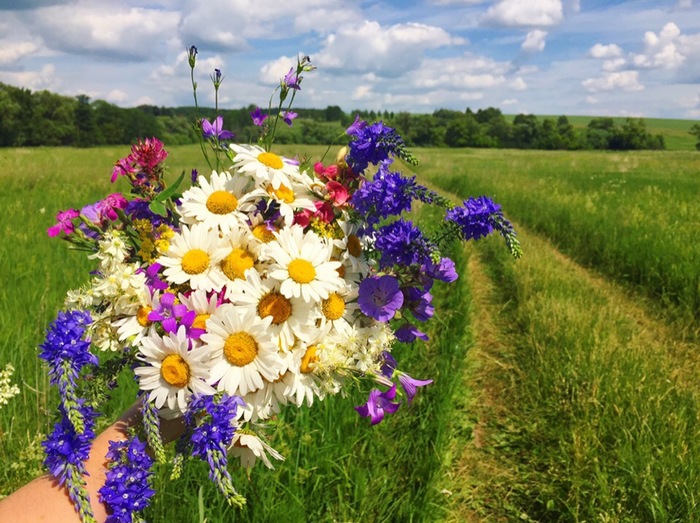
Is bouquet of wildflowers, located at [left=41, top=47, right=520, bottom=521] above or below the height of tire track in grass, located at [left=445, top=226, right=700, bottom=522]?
above

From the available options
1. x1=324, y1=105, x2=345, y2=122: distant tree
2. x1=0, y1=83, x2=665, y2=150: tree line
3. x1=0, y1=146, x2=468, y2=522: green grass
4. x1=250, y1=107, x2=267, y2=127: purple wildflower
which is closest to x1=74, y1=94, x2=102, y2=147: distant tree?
x1=0, y1=83, x2=665, y2=150: tree line

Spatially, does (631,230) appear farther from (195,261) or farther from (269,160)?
(195,261)

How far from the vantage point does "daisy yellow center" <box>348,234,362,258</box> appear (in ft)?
4.08

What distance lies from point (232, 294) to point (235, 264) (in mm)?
91

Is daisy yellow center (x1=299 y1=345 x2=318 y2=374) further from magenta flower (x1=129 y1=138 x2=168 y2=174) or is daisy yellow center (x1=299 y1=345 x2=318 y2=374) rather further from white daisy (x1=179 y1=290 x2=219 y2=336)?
magenta flower (x1=129 y1=138 x2=168 y2=174)

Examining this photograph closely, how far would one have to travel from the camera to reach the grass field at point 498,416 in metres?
2.41

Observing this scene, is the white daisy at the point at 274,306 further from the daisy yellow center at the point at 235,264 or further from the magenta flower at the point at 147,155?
the magenta flower at the point at 147,155

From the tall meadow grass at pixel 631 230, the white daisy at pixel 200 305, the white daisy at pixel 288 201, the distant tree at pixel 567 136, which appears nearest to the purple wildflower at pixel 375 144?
the white daisy at pixel 288 201

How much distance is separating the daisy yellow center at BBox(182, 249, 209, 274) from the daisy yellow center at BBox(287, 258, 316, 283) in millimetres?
193

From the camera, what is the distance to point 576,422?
3.30 m

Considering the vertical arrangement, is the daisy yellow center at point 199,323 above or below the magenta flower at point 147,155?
below

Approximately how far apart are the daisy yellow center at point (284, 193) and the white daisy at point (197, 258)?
16 centimetres

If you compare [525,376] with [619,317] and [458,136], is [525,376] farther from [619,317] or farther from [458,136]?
[458,136]

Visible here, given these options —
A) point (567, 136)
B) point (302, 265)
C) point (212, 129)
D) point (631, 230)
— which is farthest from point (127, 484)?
point (567, 136)
